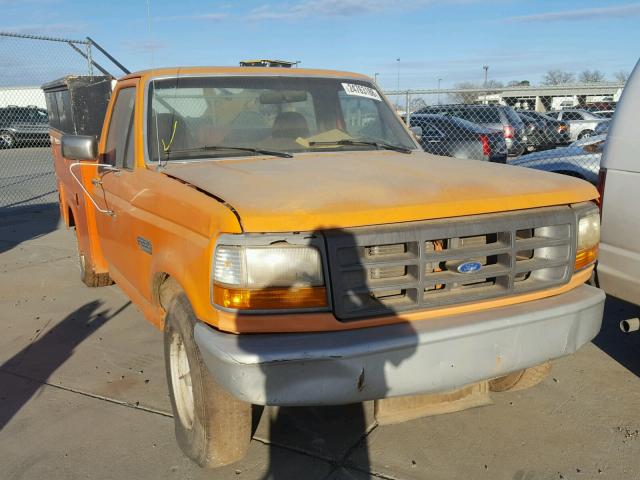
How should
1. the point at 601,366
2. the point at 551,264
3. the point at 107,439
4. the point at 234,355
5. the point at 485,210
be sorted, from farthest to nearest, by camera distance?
the point at 601,366 < the point at 107,439 < the point at 551,264 < the point at 485,210 < the point at 234,355

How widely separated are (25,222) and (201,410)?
854 cm

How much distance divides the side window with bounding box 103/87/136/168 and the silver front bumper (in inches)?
73.6

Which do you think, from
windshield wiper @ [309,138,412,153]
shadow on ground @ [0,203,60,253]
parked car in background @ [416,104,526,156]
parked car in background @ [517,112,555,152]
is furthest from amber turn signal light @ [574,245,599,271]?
parked car in background @ [517,112,555,152]

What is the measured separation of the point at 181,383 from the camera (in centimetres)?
312

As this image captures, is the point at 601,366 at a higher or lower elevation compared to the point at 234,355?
lower

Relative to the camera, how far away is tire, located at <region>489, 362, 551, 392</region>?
356cm

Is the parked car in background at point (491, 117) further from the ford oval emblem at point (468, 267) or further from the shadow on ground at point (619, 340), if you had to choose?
the ford oval emblem at point (468, 267)

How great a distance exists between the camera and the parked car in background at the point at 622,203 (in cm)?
355

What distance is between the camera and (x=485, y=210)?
8.70 ft

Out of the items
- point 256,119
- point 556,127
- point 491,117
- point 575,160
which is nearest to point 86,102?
point 256,119

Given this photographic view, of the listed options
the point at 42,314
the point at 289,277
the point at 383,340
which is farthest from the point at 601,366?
the point at 42,314

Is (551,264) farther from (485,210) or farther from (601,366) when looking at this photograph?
(601,366)

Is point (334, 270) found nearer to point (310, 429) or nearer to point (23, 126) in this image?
point (310, 429)

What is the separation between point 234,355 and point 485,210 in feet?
4.17
